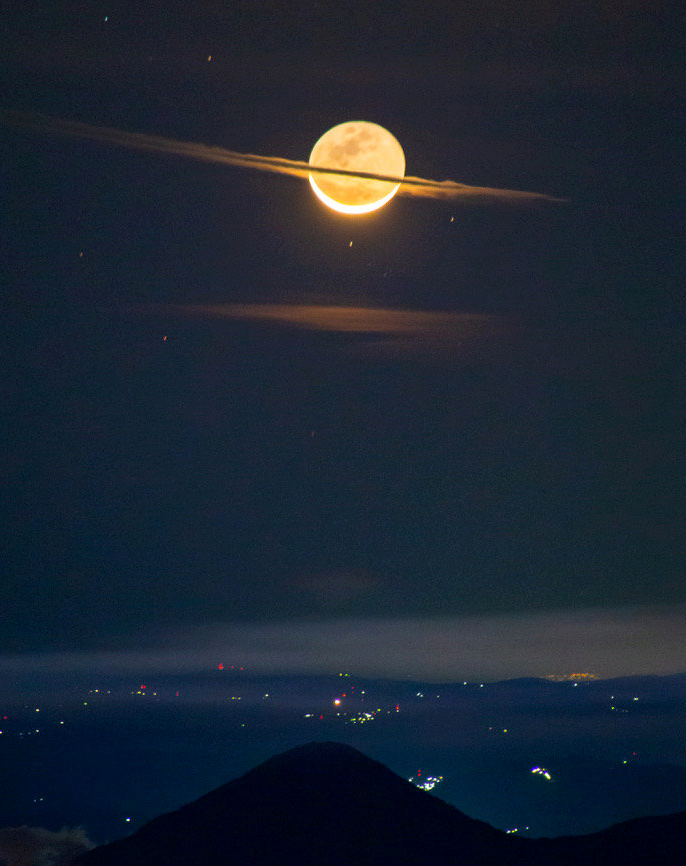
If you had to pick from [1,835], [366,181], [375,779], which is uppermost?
[366,181]

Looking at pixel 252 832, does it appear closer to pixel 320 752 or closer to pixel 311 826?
pixel 311 826

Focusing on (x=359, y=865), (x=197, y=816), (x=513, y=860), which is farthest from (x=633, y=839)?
(x=197, y=816)

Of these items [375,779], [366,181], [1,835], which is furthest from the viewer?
[1,835]

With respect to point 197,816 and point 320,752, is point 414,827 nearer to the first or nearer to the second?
point 320,752

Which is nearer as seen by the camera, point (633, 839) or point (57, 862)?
point (633, 839)

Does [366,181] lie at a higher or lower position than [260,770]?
higher

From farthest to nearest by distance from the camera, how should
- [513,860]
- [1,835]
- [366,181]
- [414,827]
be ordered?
1. [1,835]
2. [414,827]
3. [513,860]
4. [366,181]
